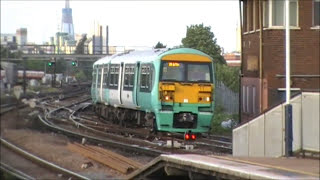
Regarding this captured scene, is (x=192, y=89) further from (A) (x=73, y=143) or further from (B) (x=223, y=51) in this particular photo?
(B) (x=223, y=51)

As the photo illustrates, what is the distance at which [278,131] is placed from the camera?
1473 cm

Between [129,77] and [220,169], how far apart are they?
13.9m

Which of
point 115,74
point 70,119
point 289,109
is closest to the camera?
point 289,109

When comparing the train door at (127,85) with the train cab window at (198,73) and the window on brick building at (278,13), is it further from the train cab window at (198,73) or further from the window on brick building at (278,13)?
the window on brick building at (278,13)

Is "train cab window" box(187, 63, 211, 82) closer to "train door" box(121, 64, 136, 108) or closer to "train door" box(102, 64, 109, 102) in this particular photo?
"train door" box(121, 64, 136, 108)

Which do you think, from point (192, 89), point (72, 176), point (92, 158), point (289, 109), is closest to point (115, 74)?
point (192, 89)

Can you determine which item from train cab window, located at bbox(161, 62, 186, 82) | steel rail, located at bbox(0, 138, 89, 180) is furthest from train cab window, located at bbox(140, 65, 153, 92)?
steel rail, located at bbox(0, 138, 89, 180)

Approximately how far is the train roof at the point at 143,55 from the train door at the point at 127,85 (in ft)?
0.97

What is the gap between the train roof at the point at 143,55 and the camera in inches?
805

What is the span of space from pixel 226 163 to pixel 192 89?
34.3 ft

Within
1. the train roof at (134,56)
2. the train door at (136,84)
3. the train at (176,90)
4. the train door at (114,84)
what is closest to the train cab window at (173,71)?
the train at (176,90)

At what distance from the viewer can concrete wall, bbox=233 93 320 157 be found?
13672 millimetres

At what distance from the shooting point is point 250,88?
2541 cm

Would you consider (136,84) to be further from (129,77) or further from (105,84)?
(105,84)
